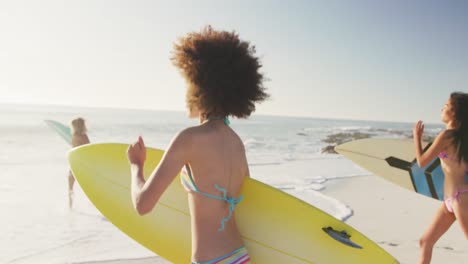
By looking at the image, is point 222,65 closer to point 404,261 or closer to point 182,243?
point 182,243

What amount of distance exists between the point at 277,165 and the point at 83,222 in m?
7.67

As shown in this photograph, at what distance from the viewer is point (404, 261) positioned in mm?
3762

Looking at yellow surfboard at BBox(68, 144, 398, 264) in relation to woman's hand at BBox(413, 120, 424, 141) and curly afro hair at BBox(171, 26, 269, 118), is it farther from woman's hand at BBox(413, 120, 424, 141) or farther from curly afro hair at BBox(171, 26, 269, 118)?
woman's hand at BBox(413, 120, 424, 141)

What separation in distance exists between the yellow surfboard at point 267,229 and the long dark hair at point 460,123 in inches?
54.7

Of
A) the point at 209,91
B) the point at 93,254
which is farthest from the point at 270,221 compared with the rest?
the point at 93,254

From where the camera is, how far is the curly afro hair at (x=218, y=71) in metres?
1.43

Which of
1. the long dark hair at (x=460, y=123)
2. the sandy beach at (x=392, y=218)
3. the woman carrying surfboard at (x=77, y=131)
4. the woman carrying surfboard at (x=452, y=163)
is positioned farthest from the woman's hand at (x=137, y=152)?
the woman carrying surfboard at (x=77, y=131)

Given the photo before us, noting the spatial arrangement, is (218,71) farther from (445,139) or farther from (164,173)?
(445,139)

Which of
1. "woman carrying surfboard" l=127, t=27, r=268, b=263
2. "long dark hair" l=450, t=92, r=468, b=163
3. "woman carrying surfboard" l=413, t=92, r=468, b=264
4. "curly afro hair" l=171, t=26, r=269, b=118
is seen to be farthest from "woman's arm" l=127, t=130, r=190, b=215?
"long dark hair" l=450, t=92, r=468, b=163

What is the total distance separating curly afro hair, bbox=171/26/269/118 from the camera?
56.2 inches

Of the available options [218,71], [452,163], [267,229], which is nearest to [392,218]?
[452,163]

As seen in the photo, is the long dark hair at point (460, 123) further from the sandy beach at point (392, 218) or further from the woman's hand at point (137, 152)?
the woman's hand at point (137, 152)

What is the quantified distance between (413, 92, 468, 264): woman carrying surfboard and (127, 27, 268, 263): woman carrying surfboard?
2.27 meters

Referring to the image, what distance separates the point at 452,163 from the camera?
3146mm
